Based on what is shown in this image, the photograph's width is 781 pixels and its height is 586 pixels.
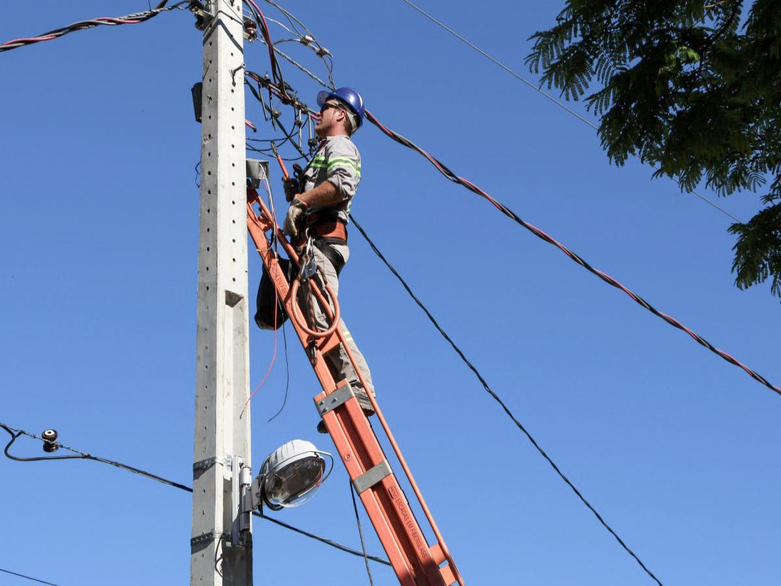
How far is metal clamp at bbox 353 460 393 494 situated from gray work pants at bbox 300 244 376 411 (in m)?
0.48

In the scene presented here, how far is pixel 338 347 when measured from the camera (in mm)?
6277

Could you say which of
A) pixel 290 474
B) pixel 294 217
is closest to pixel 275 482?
pixel 290 474

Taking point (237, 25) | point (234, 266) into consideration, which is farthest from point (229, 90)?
point (234, 266)

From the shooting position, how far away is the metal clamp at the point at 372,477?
575 centimetres

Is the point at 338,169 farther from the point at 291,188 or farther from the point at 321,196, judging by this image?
the point at 291,188

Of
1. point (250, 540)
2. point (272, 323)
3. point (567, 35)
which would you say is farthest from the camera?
point (272, 323)

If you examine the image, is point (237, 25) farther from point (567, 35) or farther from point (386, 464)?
point (386, 464)

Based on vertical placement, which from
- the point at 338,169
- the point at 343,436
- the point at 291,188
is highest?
the point at 291,188

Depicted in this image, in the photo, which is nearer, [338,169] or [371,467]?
[371,467]

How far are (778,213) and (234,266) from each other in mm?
3048

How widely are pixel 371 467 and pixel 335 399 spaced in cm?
44

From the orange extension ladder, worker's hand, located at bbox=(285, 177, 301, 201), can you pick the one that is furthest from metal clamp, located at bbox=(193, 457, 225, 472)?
worker's hand, located at bbox=(285, 177, 301, 201)

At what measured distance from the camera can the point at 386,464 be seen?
5.78 meters

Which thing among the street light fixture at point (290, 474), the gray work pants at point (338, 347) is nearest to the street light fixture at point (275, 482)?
the street light fixture at point (290, 474)
